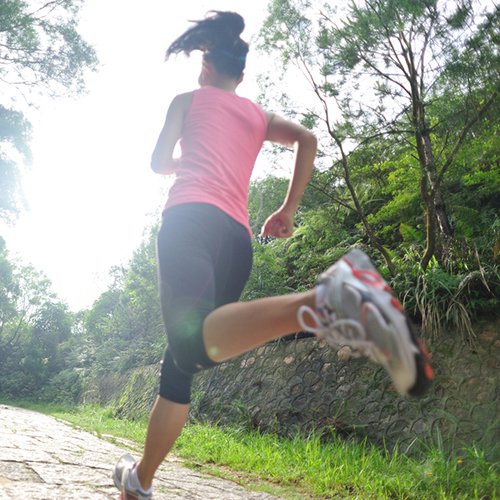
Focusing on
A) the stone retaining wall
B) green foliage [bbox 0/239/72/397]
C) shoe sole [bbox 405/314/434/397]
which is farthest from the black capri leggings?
green foliage [bbox 0/239/72/397]

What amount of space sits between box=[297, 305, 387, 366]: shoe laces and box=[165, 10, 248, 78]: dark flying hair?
1102 mm

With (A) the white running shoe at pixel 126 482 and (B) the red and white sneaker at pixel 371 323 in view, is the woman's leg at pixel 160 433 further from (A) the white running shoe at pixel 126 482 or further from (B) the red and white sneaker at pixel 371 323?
(B) the red and white sneaker at pixel 371 323

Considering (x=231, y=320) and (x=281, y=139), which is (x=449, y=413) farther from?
(x=231, y=320)

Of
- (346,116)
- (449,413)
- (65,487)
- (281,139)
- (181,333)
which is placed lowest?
(65,487)

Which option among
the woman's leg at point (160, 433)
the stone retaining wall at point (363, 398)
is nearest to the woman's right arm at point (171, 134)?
the woman's leg at point (160, 433)

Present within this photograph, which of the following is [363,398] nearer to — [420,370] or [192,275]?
[192,275]

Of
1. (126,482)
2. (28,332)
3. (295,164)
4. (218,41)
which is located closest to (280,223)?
(295,164)

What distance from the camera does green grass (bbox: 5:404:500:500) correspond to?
3439 millimetres

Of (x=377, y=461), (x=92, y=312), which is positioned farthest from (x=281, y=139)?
(x=92, y=312)

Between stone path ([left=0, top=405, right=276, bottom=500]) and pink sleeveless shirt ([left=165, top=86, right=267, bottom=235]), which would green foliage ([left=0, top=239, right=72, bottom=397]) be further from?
pink sleeveless shirt ([left=165, top=86, right=267, bottom=235])

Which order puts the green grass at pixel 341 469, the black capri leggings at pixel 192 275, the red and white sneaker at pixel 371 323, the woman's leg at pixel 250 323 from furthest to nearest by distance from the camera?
1. the green grass at pixel 341 469
2. the black capri leggings at pixel 192 275
3. the woman's leg at pixel 250 323
4. the red and white sneaker at pixel 371 323

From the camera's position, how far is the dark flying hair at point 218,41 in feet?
6.32

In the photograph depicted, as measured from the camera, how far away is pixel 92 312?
806 inches

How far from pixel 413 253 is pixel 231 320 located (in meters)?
5.57
